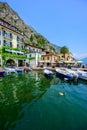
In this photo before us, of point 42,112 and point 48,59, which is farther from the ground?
point 48,59

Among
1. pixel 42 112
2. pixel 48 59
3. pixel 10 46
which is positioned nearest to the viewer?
pixel 42 112

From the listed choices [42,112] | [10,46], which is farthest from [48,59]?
[42,112]

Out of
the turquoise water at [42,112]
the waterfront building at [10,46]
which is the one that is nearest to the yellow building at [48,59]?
the waterfront building at [10,46]

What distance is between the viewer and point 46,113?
1539 cm

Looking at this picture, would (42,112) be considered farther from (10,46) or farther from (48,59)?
(48,59)

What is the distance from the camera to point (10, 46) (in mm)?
64188

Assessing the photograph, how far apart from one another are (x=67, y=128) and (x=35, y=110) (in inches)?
190

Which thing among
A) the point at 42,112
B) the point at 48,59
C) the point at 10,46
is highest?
the point at 10,46

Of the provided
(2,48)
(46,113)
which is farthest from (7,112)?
(2,48)

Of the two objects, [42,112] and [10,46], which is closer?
[42,112]

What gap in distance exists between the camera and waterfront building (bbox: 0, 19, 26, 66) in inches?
2317

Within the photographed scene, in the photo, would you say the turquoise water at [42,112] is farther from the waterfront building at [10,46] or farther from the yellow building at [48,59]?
the yellow building at [48,59]

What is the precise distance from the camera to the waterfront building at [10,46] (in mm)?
58844

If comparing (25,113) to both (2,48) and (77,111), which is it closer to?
(77,111)
